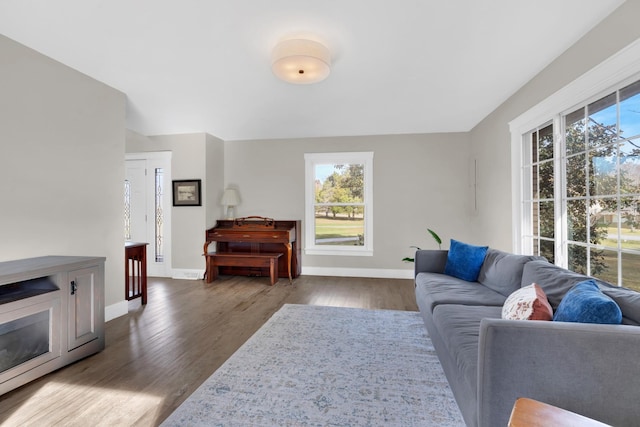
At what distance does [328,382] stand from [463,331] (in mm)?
919

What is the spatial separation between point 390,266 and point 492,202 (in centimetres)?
188

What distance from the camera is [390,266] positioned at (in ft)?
16.8

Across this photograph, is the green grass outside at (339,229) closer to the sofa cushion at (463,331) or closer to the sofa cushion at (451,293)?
the sofa cushion at (451,293)

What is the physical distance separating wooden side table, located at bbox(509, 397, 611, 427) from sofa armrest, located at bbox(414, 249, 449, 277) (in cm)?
267

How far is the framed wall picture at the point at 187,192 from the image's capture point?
5008mm

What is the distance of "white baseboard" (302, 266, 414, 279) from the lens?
5082mm

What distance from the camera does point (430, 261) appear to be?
346cm

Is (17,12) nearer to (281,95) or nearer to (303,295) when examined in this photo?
(281,95)

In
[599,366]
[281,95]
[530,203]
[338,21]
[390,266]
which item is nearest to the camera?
[599,366]


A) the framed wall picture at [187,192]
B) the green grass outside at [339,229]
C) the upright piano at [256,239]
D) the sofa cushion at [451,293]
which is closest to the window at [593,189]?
the sofa cushion at [451,293]

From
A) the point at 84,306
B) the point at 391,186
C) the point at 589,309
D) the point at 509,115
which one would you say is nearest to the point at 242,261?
the point at 84,306

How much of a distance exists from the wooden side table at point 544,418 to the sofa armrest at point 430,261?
8.78 feet

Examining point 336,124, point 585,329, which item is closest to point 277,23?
point 336,124

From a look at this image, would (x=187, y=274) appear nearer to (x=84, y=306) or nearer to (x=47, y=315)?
(x=84, y=306)
